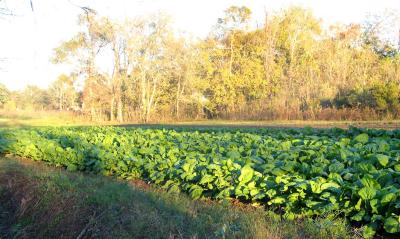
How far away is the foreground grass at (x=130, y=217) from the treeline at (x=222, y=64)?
26755mm

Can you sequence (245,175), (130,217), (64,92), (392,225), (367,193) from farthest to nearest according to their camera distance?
(64,92), (245,175), (130,217), (367,193), (392,225)

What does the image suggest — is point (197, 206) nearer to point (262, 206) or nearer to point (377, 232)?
point (262, 206)

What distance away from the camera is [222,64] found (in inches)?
1571

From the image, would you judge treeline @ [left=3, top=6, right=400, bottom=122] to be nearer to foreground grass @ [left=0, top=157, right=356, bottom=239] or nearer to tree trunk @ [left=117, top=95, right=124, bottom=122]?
tree trunk @ [left=117, top=95, right=124, bottom=122]

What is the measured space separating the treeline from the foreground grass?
87.8ft

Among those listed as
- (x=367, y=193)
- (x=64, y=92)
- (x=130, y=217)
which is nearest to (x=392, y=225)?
(x=367, y=193)

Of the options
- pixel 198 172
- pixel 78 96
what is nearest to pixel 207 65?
pixel 78 96

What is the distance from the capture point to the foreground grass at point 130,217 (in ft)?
12.6

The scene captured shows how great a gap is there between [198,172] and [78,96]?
167 feet

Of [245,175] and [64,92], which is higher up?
[64,92]

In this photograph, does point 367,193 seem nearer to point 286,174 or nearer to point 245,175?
point 286,174

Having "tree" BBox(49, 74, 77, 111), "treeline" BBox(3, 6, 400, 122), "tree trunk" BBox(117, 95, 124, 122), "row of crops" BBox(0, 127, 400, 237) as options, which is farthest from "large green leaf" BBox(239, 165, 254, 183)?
"tree" BBox(49, 74, 77, 111)

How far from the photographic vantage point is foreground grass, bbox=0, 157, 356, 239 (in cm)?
383

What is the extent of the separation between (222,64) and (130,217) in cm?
3629
